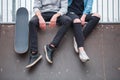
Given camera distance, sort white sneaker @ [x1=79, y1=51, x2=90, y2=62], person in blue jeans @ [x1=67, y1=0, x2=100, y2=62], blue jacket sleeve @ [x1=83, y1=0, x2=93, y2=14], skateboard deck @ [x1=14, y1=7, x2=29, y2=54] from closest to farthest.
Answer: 1. white sneaker @ [x1=79, y1=51, x2=90, y2=62]
2. person in blue jeans @ [x1=67, y1=0, x2=100, y2=62]
3. skateboard deck @ [x1=14, y1=7, x2=29, y2=54]
4. blue jacket sleeve @ [x1=83, y1=0, x2=93, y2=14]

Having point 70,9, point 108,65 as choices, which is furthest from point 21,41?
point 108,65

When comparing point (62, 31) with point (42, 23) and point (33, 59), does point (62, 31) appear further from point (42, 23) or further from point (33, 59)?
point (33, 59)

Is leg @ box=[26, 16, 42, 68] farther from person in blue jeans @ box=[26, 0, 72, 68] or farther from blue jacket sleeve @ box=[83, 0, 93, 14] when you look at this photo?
blue jacket sleeve @ box=[83, 0, 93, 14]

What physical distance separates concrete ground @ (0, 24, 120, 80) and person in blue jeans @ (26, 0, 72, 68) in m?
0.09

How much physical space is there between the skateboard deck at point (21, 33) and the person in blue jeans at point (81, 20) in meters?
0.48

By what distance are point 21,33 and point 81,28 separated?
634mm

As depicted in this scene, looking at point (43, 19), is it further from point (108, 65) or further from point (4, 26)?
point (108, 65)

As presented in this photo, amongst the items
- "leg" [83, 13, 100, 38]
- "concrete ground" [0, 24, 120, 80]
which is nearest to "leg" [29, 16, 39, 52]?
"concrete ground" [0, 24, 120, 80]

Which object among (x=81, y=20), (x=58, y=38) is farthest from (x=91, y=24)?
(x=58, y=38)

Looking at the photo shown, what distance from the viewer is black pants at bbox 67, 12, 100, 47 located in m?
3.45

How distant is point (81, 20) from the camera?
3602mm

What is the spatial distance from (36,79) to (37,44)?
36 centimetres

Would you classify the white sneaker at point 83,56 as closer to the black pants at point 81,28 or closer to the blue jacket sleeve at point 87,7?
the black pants at point 81,28

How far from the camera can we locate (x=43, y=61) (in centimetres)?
352
